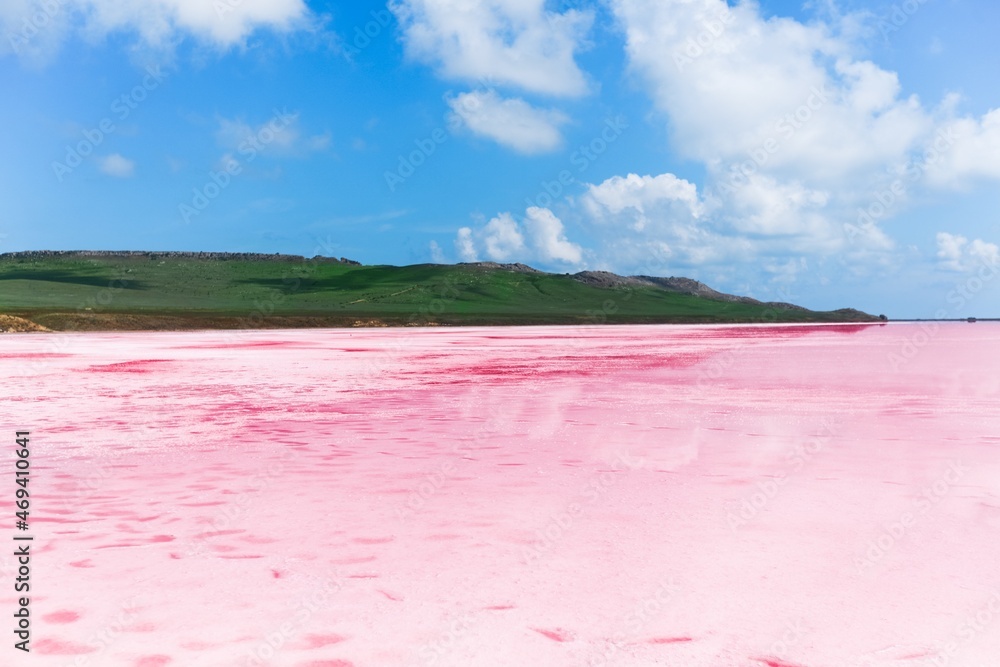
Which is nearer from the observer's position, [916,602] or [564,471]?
[916,602]

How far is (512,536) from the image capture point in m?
6.73

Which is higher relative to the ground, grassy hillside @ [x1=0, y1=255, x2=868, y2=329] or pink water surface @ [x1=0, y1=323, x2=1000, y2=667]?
grassy hillside @ [x1=0, y1=255, x2=868, y2=329]

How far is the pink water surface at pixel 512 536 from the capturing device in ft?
15.4

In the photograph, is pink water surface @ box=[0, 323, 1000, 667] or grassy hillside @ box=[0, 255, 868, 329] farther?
grassy hillside @ box=[0, 255, 868, 329]

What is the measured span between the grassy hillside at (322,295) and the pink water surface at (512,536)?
80.4 metres

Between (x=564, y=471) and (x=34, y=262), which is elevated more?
(x=34, y=262)

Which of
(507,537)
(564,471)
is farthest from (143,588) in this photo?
(564,471)

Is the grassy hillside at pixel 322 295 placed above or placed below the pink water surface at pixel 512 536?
above

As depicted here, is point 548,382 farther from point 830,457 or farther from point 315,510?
point 315,510

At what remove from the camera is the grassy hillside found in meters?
120

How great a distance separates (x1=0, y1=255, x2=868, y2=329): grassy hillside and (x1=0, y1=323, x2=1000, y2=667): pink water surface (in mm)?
80418

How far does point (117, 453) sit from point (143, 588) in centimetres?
572

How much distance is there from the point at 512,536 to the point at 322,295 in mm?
151095

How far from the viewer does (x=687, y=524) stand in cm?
707
